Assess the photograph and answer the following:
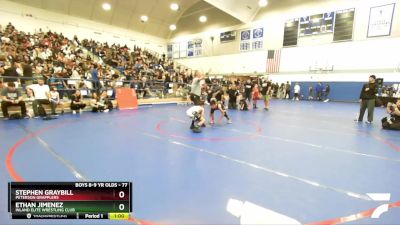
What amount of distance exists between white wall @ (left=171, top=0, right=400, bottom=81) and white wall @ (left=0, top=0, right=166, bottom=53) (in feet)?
32.5

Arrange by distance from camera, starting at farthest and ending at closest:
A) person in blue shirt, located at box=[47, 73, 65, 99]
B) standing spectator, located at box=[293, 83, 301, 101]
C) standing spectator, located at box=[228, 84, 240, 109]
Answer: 1. standing spectator, located at box=[293, 83, 301, 101]
2. standing spectator, located at box=[228, 84, 240, 109]
3. person in blue shirt, located at box=[47, 73, 65, 99]

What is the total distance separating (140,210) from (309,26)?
856 inches

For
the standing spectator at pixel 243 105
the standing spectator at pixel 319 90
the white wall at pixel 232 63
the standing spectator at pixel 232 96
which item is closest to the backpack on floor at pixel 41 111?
the standing spectator at pixel 232 96

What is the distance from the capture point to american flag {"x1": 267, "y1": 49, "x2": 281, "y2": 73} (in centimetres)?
2180

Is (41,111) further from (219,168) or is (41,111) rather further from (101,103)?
(219,168)

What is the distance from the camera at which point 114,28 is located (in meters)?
25.2

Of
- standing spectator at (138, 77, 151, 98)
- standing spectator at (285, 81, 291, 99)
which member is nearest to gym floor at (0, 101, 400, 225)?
standing spectator at (138, 77, 151, 98)

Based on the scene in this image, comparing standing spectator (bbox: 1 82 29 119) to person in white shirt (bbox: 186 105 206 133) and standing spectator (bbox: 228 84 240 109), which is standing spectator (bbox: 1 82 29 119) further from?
standing spectator (bbox: 228 84 240 109)

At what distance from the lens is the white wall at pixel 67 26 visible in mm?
18281

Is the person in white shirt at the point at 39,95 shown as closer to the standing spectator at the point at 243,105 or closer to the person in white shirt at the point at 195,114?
the person in white shirt at the point at 195,114

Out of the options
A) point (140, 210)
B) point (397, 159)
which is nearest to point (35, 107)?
point (140, 210)

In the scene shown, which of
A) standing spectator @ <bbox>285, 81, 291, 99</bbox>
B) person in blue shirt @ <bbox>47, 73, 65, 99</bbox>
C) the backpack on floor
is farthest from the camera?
standing spectator @ <bbox>285, 81, 291, 99</bbox>
